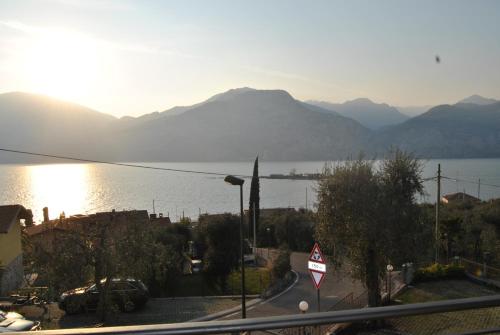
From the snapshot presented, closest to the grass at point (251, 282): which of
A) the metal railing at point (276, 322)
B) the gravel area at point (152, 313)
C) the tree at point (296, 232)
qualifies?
the gravel area at point (152, 313)

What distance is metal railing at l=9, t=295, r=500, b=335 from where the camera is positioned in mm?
1986

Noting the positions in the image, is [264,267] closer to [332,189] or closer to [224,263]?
[224,263]

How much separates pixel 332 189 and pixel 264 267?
50.0ft

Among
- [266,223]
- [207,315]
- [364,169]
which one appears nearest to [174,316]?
[207,315]

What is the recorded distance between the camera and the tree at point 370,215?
1467cm

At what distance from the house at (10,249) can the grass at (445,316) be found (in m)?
18.3

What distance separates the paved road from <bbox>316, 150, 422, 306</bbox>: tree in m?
1.45

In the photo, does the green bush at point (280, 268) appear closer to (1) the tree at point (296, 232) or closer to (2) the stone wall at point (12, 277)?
(2) the stone wall at point (12, 277)

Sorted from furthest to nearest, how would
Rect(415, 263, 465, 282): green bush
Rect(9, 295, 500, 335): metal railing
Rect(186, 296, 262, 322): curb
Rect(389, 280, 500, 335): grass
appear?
Rect(415, 263, 465, 282): green bush → Rect(186, 296, 262, 322): curb → Rect(389, 280, 500, 335): grass → Rect(9, 295, 500, 335): metal railing

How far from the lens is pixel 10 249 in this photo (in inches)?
934

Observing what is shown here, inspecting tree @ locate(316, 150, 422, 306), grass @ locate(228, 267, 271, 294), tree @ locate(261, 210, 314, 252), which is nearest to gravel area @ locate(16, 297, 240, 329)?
grass @ locate(228, 267, 271, 294)

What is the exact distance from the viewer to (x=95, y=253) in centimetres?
1364

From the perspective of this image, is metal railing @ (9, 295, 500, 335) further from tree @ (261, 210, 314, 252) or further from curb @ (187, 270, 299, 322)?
tree @ (261, 210, 314, 252)

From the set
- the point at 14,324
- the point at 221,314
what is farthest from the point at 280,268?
the point at 14,324
